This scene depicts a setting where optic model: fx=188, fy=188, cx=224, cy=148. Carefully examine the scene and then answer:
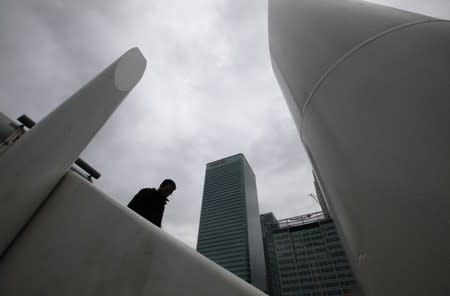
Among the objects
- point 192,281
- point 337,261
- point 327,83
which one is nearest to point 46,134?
point 192,281

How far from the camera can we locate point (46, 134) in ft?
5.01

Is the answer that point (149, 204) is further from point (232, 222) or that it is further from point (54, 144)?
point (232, 222)

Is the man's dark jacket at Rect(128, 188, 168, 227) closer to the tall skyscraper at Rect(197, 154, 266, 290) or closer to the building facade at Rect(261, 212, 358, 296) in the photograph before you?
the building facade at Rect(261, 212, 358, 296)

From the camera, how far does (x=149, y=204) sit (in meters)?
2.46

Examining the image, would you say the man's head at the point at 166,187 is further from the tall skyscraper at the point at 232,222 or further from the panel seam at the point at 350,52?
the tall skyscraper at the point at 232,222

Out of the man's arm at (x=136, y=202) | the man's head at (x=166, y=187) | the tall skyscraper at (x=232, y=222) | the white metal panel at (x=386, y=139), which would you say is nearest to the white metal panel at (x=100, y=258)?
the white metal panel at (x=386, y=139)

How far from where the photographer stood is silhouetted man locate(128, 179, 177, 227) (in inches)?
95.0

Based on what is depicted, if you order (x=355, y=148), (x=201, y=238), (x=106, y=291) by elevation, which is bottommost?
(x=106, y=291)

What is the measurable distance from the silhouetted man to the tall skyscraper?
9601 centimetres

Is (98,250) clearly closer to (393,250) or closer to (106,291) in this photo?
(106,291)

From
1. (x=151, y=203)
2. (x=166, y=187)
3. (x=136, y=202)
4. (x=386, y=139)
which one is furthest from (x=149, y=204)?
(x=386, y=139)

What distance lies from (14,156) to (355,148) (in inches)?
90.2

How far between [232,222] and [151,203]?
326 ft

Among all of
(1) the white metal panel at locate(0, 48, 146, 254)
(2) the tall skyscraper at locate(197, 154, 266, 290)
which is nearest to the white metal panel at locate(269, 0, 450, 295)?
(1) the white metal panel at locate(0, 48, 146, 254)
